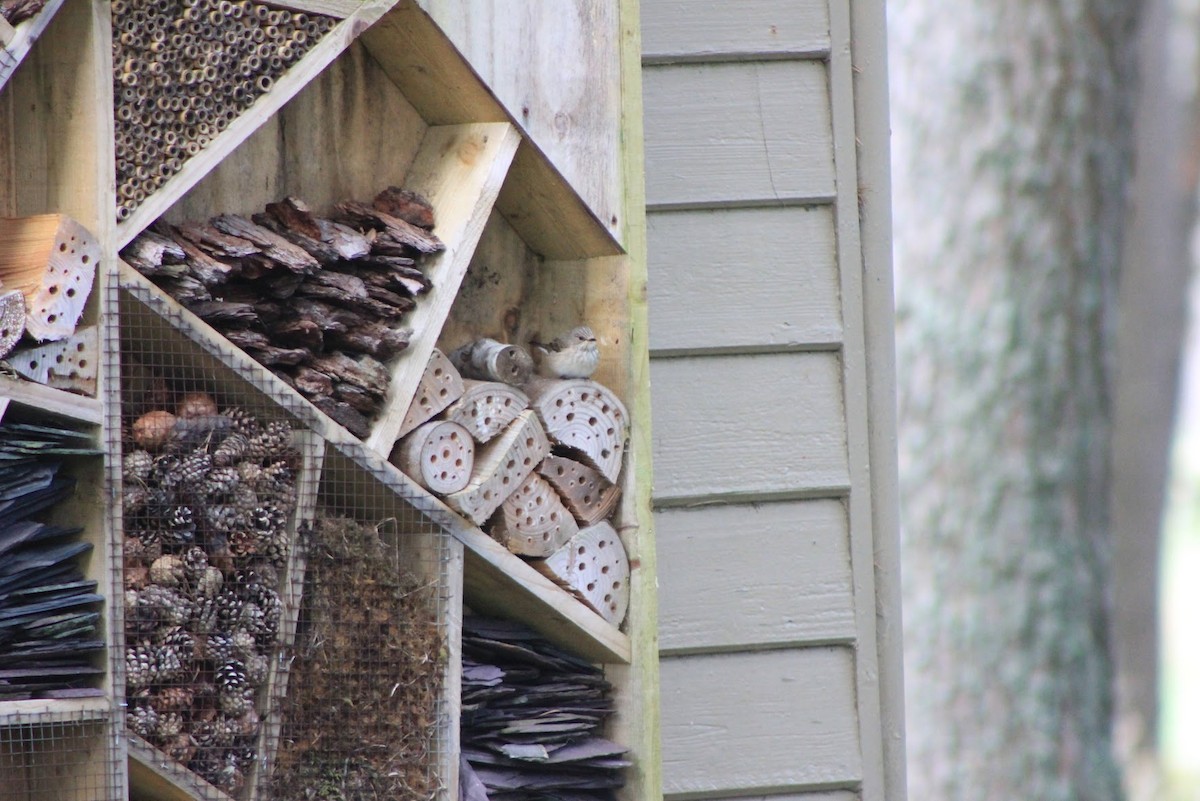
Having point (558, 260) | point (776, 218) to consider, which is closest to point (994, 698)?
point (776, 218)

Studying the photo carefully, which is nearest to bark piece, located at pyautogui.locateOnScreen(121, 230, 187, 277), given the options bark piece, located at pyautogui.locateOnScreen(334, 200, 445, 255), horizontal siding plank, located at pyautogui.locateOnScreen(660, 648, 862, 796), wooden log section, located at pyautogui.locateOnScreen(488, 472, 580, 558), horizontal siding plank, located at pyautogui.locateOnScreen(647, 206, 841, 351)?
bark piece, located at pyautogui.locateOnScreen(334, 200, 445, 255)

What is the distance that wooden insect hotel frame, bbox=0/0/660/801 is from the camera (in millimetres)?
1428

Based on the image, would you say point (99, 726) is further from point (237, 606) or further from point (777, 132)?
point (777, 132)

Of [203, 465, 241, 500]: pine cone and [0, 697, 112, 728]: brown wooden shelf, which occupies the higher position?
[203, 465, 241, 500]: pine cone

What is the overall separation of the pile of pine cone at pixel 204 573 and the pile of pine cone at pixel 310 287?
0.27 ft

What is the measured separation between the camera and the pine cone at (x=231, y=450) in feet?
4.99

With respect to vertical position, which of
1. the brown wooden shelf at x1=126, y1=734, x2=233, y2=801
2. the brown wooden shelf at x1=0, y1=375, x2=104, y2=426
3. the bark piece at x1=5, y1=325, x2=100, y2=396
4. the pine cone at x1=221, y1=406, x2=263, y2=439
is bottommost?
the brown wooden shelf at x1=126, y1=734, x2=233, y2=801

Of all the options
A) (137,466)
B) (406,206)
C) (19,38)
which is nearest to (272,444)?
(137,466)

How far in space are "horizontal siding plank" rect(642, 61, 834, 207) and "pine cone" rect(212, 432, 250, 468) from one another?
2.69ft

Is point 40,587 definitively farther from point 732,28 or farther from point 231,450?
point 732,28

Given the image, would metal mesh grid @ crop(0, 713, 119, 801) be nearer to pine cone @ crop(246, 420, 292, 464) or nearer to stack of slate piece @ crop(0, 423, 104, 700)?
stack of slate piece @ crop(0, 423, 104, 700)

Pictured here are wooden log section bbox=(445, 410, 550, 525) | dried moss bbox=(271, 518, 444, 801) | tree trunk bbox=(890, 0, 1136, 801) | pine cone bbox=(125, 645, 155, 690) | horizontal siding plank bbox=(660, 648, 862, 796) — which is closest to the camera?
pine cone bbox=(125, 645, 155, 690)

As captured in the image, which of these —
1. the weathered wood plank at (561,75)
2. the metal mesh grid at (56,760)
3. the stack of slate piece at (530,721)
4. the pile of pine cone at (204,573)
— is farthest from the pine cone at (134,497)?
the weathered wood plank at (561,75)

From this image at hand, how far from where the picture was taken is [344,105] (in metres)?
1.79
